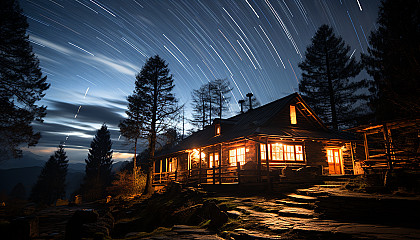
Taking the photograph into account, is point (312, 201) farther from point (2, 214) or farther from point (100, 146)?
point (100, 146)

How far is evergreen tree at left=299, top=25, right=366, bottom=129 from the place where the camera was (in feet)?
101

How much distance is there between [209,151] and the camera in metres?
24.4

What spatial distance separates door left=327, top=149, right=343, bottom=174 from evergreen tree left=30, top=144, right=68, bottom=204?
59552 mm

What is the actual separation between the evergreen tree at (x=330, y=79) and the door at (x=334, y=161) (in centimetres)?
868

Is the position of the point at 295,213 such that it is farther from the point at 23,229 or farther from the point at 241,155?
the point at 241,155

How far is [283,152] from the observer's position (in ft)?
63.2

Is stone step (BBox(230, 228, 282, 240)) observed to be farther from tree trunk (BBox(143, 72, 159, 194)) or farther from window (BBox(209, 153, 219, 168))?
tree trunk (BBox(143, 72, 159, 194))

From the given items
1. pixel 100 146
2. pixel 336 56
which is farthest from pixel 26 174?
pixel 336 56

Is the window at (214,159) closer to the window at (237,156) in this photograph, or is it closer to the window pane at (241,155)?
the window at (237,156)

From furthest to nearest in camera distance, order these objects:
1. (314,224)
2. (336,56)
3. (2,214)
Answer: (336,56) < (2,214) < (314,224)

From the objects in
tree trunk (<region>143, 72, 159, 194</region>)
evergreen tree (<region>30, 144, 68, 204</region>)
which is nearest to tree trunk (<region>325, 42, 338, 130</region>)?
tree trunk (<region>143, 72, 159, 194</region>)

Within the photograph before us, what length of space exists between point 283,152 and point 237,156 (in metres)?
4.08

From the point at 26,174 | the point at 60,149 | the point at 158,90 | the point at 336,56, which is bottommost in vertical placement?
the point at 26,174

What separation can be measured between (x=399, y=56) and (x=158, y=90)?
856 inches
